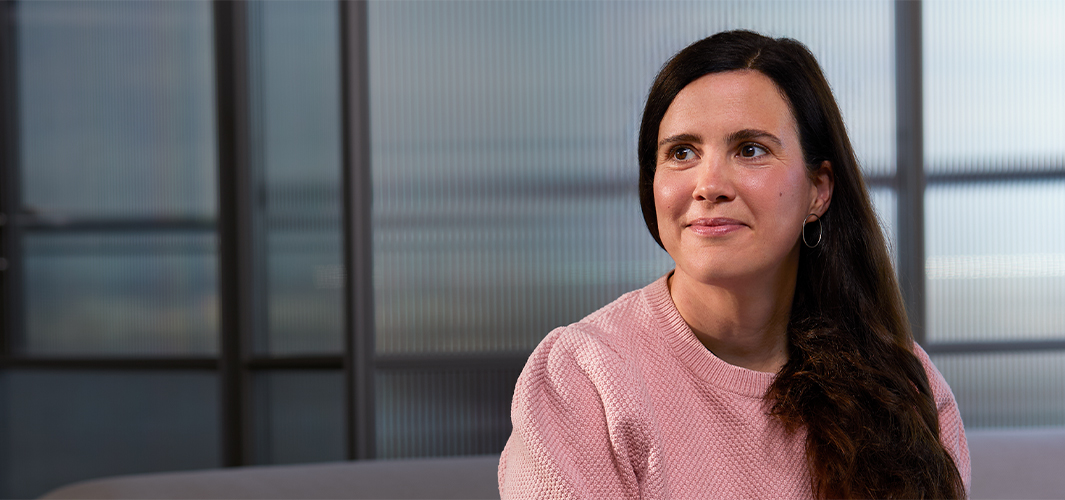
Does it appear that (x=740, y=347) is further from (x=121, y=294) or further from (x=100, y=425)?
(x=100, y=425)

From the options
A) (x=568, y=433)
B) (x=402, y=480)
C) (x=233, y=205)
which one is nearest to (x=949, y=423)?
(x=568, y=433)

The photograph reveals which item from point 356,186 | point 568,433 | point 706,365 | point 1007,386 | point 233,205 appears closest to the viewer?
point 568,433

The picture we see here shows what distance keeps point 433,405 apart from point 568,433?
6.16 ft

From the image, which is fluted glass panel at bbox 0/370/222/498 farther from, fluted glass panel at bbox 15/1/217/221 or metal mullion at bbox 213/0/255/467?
fluted glass panel at bbox 15/1/217/221

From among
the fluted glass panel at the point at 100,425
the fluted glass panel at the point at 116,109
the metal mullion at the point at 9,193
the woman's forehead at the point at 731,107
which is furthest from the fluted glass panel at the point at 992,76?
the metal mullion at the point at 9,193

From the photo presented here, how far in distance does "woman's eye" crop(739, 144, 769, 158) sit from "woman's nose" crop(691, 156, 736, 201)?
39mm

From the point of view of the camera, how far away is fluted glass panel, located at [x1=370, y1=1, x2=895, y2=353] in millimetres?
2781

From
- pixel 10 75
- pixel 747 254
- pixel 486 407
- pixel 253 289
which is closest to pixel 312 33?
pixel 253 289

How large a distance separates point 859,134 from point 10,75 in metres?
3.24

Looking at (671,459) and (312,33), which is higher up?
(312,33)

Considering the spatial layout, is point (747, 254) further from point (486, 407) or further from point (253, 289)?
point (253, 289)

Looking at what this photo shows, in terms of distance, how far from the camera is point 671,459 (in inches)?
44.7

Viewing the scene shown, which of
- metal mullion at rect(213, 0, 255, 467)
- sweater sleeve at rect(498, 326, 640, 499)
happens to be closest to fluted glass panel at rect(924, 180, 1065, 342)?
sweater sleeve at rect(498, 326, 640, 499)

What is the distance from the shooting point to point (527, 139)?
9.28 ft
